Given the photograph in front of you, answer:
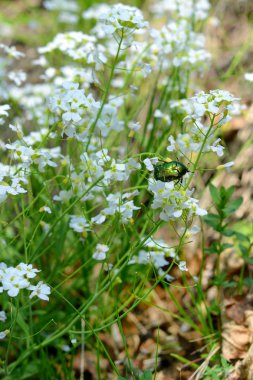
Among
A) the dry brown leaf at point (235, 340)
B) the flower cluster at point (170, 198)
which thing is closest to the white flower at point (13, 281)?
the flower cluster at point (170, 198)

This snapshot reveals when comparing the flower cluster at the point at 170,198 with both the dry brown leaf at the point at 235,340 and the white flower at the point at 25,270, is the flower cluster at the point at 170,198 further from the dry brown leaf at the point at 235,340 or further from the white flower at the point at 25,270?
the dry brown leaf at the point at 235,340

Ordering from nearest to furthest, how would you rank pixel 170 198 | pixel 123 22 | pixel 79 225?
pixel 170 198 → pixel 123 22 → pixel 79 225

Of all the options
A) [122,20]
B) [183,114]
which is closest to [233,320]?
[183,114]

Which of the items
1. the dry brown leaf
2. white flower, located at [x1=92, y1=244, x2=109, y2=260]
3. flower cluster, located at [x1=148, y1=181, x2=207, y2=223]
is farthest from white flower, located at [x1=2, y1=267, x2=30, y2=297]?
the dry brown leaf

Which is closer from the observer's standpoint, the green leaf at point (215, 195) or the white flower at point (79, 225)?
the white flower at point (79, 225)

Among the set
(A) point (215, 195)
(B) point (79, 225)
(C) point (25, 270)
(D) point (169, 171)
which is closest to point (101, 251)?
(B) point (79, 225)

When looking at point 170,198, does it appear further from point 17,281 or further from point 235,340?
point 235,340

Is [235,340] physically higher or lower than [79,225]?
lower

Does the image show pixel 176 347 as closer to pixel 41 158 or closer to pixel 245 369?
pixel 245 369
